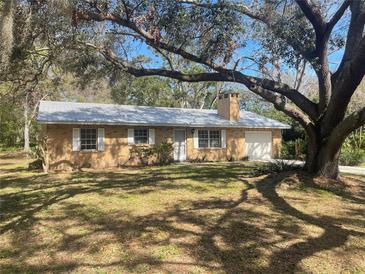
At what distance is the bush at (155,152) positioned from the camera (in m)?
18.8

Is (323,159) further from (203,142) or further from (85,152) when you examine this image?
(85,152)

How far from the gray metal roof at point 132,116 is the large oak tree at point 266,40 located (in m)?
6.83

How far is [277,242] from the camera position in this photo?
5.80m

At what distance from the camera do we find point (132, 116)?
20.1 metres

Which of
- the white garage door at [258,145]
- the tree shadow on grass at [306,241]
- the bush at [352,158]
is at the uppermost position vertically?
the white garage door at [258,145]

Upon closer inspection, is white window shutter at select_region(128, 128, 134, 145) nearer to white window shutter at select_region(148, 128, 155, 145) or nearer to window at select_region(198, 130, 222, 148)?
white window shutter at select_region(148, 128, 155, 145)

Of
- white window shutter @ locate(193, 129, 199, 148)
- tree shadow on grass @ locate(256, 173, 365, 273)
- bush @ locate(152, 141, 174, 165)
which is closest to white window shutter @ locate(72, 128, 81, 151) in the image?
bush @ locate(152, 141, 174, 165)

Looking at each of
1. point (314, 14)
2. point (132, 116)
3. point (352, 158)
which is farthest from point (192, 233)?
point (352, 158)

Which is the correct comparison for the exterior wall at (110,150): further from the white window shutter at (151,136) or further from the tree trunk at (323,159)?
the tree trunk at (323,159)

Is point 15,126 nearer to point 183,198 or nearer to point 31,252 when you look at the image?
point 183,198

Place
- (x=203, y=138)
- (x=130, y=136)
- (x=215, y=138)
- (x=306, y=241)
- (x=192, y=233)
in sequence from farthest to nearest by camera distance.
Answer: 1. (x=215, y=138)
2. (x=203, y=138)
3. (x=130, y=136)
4. (x=192, y=233)
5. (x=306, y=241)

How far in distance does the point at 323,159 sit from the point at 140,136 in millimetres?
10748

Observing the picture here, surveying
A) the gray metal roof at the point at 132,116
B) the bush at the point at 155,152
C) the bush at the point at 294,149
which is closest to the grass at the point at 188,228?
the gray metal roof at the point at 132,116

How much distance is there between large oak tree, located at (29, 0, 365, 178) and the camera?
31.0 feet
